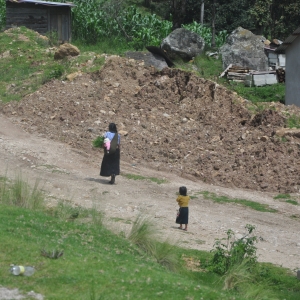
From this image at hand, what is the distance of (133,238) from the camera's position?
10.1m

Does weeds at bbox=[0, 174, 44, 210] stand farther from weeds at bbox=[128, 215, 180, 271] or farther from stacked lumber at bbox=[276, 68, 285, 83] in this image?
stacked lumber at bbox=[276, 68, 285, 83]

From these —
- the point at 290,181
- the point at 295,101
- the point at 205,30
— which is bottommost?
the point at 290,181

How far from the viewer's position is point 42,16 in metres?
32.0

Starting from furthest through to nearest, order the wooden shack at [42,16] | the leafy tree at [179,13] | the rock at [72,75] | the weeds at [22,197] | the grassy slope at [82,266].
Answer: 1. the leafy tree at [179,13]
2. the wooden shack at [42,16]
3. the rock at [72,75]
4. the weeds at [22,197]
5. the grassy slope at [82,266]

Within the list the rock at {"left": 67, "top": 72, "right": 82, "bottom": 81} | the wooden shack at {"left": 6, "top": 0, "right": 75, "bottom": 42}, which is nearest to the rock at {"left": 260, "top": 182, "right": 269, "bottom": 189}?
the rock at {"left": 67, "top": 72, "right": 82, "bottom": 81}

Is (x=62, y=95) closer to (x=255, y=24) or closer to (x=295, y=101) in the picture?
(x=295, y=101)

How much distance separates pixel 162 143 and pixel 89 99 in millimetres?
3711

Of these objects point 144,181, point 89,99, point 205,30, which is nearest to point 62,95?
point 89,99

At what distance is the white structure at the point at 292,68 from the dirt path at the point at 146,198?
9.34 metres

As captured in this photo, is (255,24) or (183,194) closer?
(183,194)

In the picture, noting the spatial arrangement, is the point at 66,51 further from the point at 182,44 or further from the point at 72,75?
the point at 182,44

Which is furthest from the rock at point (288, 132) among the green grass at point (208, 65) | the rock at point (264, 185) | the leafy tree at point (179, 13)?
the leafy tree at point (179, 13)

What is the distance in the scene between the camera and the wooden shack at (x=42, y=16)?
104 feet

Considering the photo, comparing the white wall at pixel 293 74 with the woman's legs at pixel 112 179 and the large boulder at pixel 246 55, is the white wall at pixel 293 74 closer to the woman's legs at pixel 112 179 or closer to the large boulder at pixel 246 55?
the large boulder at pixel 246 55
